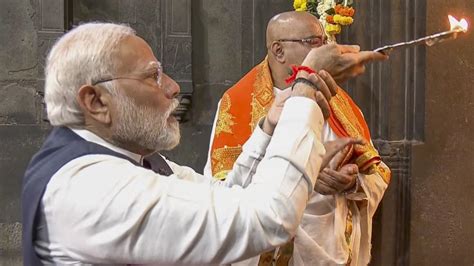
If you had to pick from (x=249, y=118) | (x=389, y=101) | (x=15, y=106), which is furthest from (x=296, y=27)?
(x=15, y=106)

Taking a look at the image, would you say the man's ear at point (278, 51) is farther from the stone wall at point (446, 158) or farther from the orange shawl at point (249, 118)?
the stone wall at point (446, 158)

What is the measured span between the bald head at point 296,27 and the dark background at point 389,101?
1.13m

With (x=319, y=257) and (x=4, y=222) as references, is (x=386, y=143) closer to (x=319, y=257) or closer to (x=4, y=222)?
(x=319, y=257)

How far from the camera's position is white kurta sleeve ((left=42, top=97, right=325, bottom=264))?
1573 mm

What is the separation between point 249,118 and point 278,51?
0.35 meters

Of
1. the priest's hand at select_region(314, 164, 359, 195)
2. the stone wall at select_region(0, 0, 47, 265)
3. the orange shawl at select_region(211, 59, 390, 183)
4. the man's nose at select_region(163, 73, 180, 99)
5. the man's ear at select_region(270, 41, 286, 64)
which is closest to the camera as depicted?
the man's nose at select_region(163, 73, 180, 99)

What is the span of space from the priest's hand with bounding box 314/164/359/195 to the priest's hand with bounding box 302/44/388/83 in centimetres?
113

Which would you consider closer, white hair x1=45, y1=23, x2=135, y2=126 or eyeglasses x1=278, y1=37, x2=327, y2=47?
white hair x1=45, y1=23, x2=135, y2=126

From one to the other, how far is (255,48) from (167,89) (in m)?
3.07

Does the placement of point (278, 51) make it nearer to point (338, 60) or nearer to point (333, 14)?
point (333, 14)

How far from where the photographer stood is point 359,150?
314 centimetres

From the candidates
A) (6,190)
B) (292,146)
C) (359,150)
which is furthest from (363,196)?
(6,190)

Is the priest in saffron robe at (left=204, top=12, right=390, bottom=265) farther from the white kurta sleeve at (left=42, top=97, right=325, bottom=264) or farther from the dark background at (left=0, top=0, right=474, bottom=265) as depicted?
the white kurta sleeve at (left=42, top=97, right=325, bottom=264)

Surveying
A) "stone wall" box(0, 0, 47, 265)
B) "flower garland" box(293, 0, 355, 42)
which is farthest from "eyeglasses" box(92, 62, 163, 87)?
"stone wall" box(0, 0, 47, 265)
